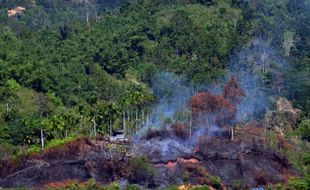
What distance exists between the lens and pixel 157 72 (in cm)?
10162

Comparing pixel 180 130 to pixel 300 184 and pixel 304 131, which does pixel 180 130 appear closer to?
pixel 304 131

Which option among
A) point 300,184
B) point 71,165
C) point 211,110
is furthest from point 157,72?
point 300,184

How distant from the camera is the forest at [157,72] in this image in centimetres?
8262

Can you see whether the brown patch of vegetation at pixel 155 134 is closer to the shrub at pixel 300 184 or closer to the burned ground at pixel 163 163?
the burned ground at pixel 163 163

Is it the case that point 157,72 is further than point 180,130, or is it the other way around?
point 157,72

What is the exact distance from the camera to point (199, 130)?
82625mm

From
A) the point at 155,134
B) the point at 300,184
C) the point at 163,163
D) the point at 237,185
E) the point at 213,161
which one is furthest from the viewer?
the point at 155,134

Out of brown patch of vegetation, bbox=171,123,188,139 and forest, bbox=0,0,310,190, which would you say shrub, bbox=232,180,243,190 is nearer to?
forest, bbox=0,0,310,190

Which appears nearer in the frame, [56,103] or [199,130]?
[199,130]

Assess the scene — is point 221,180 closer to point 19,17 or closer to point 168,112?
point 168,112

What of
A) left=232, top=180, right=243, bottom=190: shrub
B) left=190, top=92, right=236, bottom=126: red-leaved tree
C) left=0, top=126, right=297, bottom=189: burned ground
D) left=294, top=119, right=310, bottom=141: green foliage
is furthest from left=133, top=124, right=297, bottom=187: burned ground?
left=294, top=119, right=310, bottom=141: green foliage

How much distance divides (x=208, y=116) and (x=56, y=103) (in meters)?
21.7

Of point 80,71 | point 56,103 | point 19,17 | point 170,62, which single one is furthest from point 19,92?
point 19,17

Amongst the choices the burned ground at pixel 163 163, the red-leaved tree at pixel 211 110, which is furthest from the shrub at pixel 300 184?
the red-leaved tree at pixel 211 110
